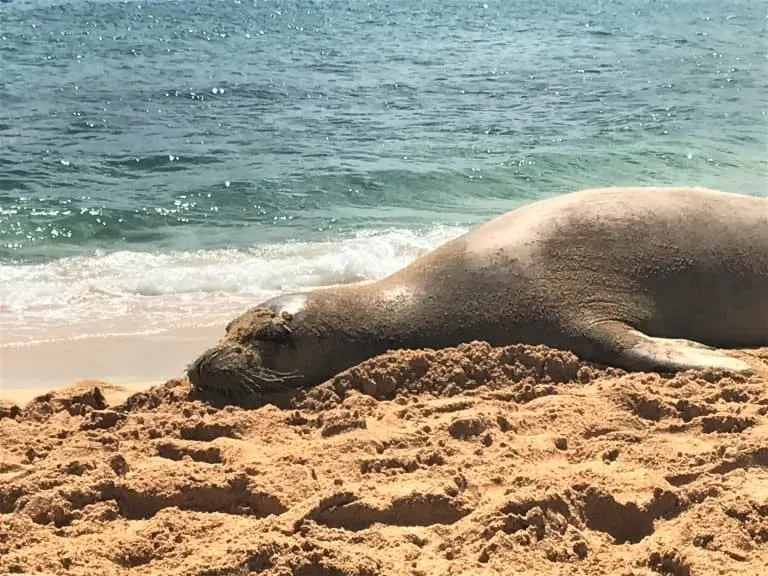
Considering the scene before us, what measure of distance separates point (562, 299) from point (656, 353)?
1.71 ft

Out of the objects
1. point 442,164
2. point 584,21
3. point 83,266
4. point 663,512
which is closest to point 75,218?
point 83,266

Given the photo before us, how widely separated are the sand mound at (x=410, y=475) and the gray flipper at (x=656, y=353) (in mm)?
109

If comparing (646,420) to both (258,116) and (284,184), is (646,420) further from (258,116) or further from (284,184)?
(258,116)

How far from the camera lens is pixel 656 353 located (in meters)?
4.59

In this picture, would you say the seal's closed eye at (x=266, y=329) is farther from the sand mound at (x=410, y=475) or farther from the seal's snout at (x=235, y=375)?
the sand mound at (x=410, y=475)

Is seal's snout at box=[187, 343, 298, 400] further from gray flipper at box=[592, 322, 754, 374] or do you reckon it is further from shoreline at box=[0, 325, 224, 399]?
gray flipper at box=[592, 322, 754, 374]

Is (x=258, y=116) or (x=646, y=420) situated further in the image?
(x=258, y=116)

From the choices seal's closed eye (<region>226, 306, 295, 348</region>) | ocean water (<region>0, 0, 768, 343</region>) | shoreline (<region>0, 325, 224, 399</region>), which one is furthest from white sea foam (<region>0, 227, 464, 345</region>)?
seal's closed eye (<region>226, 306, 295, 348</region>)

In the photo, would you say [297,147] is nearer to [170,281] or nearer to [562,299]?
[170,281]

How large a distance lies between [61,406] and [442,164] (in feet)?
27.2

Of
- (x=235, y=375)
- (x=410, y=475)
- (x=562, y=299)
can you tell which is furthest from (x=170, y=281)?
(x=410, y=475)

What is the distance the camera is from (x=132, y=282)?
289 inches

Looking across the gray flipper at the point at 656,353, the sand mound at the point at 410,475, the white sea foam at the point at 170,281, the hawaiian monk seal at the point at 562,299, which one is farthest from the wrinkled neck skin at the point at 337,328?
the white sea foam at the point at 170,281

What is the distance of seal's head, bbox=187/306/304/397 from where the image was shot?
445cm
